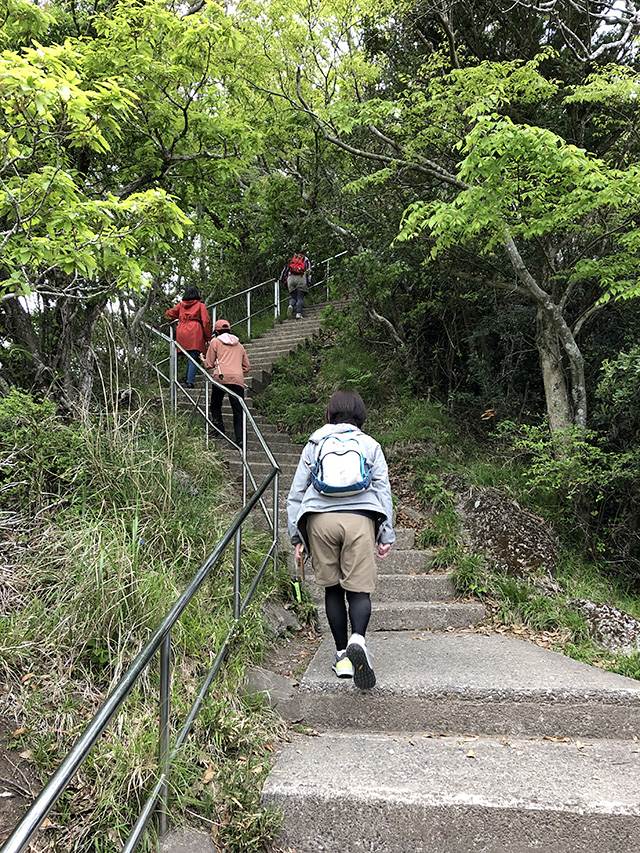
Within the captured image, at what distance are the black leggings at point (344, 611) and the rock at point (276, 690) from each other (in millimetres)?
339

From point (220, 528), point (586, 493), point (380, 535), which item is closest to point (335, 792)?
point (380, 535)

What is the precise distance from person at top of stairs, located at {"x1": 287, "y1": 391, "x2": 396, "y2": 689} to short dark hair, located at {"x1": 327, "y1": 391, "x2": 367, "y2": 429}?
68mm

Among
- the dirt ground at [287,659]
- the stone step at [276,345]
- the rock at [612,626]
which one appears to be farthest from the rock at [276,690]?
the stone step at [276,345]

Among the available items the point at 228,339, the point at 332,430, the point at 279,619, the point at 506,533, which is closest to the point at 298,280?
the point at 228,339

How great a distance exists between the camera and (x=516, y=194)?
4.45 meters

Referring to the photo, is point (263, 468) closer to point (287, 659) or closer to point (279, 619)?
point (279, 619)

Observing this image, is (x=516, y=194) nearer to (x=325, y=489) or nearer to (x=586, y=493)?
(x=586, y=493)

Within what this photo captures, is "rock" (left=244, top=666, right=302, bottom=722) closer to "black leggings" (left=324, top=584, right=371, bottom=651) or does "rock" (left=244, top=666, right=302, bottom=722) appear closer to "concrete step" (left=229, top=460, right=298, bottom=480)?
"black leggings" (left=324, top=584, right=371, bottom=651)

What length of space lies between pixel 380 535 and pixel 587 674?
1377 mm

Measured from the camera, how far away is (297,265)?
11.3m

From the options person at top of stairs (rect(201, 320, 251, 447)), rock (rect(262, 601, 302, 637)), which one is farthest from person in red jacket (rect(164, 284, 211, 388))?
rock (rect(262, 601, 302, 637))

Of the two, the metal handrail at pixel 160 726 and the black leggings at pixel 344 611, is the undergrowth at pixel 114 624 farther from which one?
the black leggings at pixel 344 611

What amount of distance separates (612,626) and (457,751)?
1882mm

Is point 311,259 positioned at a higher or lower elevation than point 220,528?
higher
